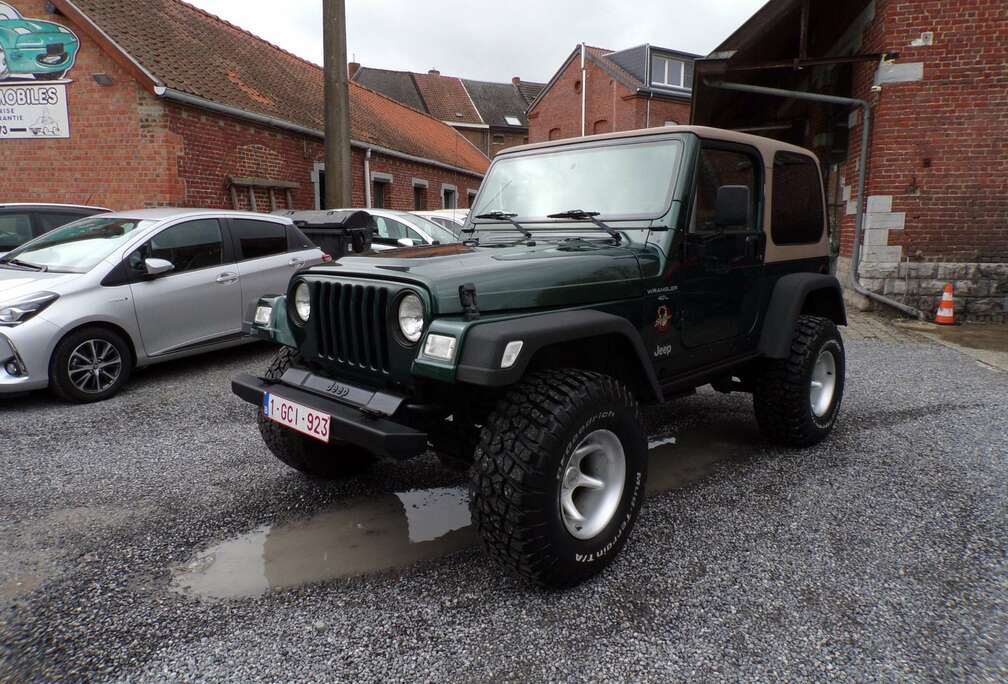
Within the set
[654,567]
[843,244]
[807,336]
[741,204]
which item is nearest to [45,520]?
[654,567]

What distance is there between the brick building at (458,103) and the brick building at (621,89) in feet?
26.5

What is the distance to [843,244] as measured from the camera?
11.1 meters

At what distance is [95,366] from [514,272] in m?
4.33

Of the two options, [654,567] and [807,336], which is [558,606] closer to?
[654,567]

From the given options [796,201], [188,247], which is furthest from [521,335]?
[188,247]

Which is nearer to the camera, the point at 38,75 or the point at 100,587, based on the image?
the point at 100,587

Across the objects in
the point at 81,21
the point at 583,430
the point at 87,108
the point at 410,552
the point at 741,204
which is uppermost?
the point at 81,21

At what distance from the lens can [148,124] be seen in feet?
38.9

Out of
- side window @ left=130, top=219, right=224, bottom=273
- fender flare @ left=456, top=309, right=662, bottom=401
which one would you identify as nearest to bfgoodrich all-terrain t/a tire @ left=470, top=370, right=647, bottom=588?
fender flare @ left=456, top=309, right=662, bottom=401

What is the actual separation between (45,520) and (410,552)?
1853 millimetres

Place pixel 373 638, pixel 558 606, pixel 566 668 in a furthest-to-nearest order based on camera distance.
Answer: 1. pixel 558 606
2. pixel 373 638
3. pixel 566 668

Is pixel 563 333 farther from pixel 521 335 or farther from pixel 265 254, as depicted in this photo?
pixel 265 254

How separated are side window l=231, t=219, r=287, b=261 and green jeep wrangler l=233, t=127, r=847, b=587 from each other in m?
3.60

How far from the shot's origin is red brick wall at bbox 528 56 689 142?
33.8 meters
